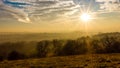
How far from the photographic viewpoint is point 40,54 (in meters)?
114

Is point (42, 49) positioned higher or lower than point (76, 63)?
higher

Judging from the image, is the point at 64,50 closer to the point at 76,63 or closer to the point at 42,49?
the point at 42,49

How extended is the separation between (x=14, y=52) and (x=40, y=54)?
14956 mm

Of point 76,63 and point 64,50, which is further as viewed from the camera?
point 64,50

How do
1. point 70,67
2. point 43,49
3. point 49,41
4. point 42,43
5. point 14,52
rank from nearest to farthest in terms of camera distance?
point 70,67 → point 14,52 → point 43,49 → point 42,43 → point 49,41

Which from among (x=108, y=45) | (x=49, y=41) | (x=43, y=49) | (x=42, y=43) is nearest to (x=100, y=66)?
(x=108, y=45)

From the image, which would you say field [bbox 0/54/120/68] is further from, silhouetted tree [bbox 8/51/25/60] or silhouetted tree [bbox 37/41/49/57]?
silhouetted tree [bbox 37/41/49/57]

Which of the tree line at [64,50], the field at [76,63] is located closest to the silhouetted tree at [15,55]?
the tree line at [64,50]

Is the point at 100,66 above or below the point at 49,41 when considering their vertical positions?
below

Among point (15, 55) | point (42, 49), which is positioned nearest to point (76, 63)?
point (15, 55)

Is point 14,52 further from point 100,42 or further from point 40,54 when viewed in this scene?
point 100,42

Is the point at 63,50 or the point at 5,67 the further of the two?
the point at 63,50

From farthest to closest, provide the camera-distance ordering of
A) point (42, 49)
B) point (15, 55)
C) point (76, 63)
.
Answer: point (42, 49) → point (15, 55) → point (76, 63)

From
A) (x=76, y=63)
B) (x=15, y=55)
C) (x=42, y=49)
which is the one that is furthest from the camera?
(x=42, y=49)
